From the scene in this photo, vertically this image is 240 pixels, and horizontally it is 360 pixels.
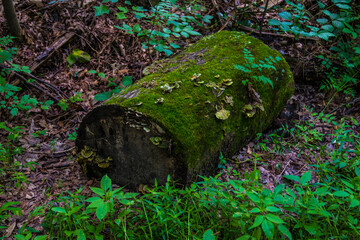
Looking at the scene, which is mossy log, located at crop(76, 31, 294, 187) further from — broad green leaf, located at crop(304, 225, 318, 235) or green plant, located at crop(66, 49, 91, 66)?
green plant, located at crop(66, 49, 91, 66)

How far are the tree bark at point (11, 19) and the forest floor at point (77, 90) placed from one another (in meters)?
0.18

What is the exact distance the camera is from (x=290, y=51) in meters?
4.88

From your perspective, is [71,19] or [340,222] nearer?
[340,222]

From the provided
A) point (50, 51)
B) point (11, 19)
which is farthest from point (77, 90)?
point (11, 19)

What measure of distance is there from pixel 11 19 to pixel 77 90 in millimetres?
1590

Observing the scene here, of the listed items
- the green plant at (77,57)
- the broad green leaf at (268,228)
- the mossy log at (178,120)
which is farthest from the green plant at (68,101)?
the broad green leaf at (268,228)

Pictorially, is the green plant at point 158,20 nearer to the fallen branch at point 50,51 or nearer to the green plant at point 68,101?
the green plant at point 68,101

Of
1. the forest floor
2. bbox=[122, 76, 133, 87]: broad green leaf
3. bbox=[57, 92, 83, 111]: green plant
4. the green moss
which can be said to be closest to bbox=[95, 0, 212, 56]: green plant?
the green moss

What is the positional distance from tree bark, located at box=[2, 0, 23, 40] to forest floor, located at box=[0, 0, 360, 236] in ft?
0.59

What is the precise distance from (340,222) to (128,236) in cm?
163

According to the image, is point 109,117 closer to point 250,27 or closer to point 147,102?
point 147,102

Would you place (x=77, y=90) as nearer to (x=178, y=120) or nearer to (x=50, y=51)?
(x=50, y=51)

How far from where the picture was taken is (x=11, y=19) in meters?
Result: 4.11

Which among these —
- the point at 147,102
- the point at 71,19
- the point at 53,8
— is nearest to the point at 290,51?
the point at 147,102
